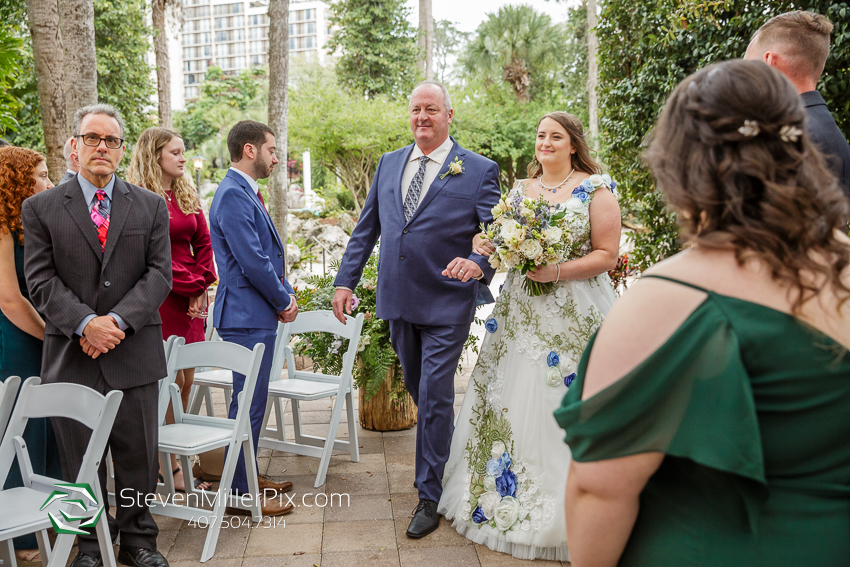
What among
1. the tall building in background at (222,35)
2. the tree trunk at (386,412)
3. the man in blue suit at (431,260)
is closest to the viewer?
the man in blue suit at (431,260)

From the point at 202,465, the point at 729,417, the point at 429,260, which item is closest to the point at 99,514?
the point at 202,465

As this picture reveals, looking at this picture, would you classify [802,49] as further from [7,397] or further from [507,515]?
[7,397]

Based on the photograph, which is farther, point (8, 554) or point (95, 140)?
point (95, 140)

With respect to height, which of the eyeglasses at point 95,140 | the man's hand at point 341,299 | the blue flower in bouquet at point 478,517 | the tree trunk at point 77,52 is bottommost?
the blue flower in bouquet at point 478,517

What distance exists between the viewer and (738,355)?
3.47 ft

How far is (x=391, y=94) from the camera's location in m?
28.9

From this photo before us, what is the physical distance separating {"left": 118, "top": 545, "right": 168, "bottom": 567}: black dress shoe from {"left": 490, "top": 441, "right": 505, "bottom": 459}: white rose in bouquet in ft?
5.61

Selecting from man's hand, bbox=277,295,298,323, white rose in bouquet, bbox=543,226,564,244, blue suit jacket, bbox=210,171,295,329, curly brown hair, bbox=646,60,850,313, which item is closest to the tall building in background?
blue suit jacket, bbox=210,171,295,329

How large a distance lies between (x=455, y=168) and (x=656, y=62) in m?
2.87

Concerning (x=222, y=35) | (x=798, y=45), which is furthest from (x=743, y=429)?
(x=222, y=35)

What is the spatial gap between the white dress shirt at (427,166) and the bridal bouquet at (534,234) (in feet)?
1.79

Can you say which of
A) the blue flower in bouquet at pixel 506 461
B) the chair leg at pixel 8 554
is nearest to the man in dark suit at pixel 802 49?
the blue flower in bouquet at pixel 506 461

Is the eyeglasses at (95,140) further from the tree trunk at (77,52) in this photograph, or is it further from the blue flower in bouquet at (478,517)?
the tree trunk at (77,52)

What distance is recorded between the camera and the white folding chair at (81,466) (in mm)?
2703
